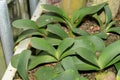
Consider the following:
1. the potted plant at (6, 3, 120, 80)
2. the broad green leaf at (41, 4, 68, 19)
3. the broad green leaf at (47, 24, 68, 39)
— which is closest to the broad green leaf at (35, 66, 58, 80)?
the potted plant at (6, 3, 120, 80)

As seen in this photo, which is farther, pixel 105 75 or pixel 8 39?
pixel 8 39

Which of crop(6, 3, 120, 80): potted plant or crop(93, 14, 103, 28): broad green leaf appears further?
crop(93, 14, 103, 28): broad green leaf

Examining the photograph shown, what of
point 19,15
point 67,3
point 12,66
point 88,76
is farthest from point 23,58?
point 19,15

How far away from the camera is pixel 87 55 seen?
2.43 ft

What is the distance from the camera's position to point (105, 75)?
740 mm

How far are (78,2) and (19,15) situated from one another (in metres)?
0.57

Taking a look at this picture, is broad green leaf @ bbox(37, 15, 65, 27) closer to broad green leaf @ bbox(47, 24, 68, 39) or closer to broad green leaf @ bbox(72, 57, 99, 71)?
broad green leaf @ bbox(47, 24, 68, 39)

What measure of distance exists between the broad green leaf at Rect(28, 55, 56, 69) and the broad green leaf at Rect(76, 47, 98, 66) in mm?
107

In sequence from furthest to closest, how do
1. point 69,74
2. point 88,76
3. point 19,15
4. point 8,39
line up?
point 19,15
point 8,39
point 88,76
point 69,74

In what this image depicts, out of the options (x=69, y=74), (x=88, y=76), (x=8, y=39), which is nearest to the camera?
(x=69, y=74)

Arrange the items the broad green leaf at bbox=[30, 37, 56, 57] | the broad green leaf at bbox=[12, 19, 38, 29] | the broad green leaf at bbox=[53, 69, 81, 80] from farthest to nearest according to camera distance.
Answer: the broad green leaf at bbox=[12, 19, 38, 29] < the broad green leaf at bbox=[30, 37, 56, 57] < the broad green leaf at bbox=[53, 69, 81, 80]

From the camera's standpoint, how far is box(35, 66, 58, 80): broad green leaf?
2.42 ft

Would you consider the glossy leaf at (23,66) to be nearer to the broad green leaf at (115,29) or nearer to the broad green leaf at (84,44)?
the broad green leaf at (84,44)

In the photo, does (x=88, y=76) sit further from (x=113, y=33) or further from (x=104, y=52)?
(x=113, y=33)
